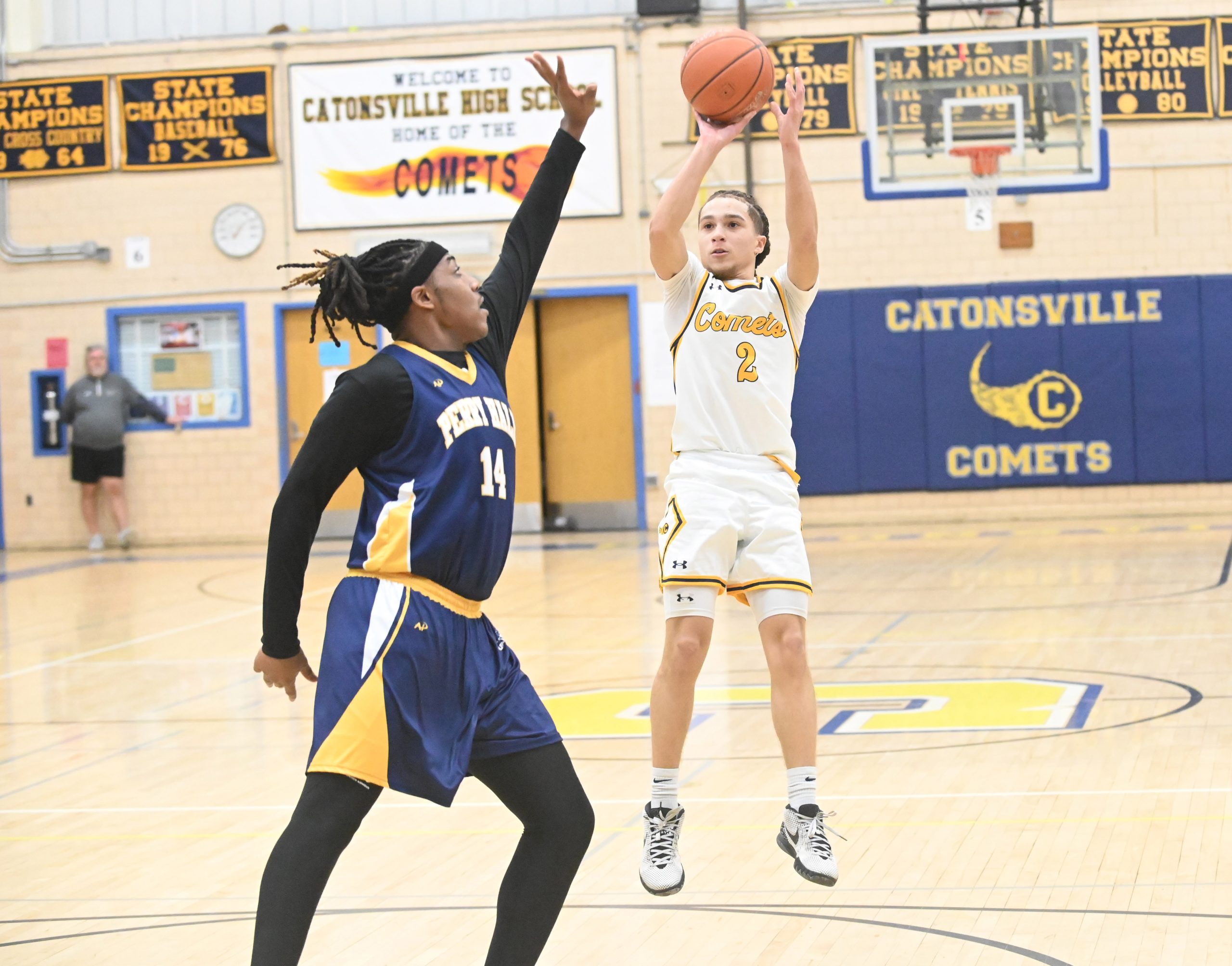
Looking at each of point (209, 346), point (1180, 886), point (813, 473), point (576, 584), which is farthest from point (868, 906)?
point (209, 346)

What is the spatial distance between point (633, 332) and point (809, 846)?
11385 millimetres

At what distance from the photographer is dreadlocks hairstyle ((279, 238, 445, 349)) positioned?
2934 mm

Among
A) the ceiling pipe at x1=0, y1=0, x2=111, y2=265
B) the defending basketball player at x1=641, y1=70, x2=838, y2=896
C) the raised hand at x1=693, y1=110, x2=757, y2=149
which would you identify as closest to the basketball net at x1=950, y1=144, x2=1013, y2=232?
the raised hand at x1=693, y1=110, x2=757, y2=149

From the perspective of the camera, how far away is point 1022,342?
47.1 ft

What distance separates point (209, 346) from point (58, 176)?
222 centimetres

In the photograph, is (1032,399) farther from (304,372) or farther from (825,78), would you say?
(304,372)

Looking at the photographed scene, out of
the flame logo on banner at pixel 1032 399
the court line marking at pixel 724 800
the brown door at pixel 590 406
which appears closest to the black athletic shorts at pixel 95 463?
the brown door at pixel 590 406

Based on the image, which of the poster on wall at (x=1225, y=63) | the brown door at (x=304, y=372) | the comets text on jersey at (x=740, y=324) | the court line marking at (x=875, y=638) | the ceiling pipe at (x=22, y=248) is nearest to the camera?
the comets text on jersey at (x=740, y=324)

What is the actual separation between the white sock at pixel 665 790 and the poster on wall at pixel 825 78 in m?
11.1

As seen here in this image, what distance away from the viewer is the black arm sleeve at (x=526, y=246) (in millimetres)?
3201

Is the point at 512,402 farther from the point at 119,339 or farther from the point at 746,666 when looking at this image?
the point at 746,666

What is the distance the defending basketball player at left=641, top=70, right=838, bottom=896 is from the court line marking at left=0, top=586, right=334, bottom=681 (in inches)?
209

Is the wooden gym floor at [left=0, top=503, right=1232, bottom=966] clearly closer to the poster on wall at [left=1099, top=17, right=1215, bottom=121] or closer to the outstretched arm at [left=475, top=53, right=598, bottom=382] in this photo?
the outstretched arm at [left=475, top=53, right=598, bottom=382]

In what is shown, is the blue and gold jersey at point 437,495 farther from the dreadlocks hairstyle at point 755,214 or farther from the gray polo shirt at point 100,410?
the gray polo shirt at point 100,410
